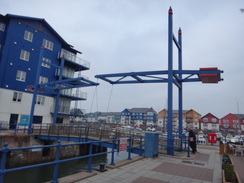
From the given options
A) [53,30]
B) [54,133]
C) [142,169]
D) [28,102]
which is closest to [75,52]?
[53,30]

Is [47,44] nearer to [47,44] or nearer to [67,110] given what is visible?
[47,44]

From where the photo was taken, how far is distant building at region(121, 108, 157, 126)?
97.8 meters

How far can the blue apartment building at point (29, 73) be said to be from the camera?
21.9 m

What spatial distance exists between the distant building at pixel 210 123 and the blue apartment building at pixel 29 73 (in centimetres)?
6450

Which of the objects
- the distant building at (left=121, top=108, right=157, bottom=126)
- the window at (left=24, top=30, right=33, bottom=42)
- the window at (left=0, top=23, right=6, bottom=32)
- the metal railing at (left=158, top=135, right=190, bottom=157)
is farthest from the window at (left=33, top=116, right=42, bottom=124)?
the distant building at (left=121, top=108, right=157, bottom=126)

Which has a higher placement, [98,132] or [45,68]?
[45,68]

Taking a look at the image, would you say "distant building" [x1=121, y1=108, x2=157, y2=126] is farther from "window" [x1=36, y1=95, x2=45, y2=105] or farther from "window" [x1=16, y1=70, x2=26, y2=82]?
"window" [x1=16, y1=70, x2=26, y2=82]

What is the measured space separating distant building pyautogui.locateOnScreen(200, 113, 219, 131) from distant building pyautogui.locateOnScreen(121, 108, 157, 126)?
26812mm

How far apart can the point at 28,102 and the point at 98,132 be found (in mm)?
14011

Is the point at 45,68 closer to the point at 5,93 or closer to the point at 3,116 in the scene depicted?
the point at 5,93

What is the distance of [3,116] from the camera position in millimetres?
21578

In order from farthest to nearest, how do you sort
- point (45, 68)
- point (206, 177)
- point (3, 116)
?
point (45, 68), point (3, 116), point (206, 177)

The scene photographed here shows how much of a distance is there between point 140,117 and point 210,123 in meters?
36.1

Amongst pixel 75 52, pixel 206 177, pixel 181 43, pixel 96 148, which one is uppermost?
pixel 75 52
